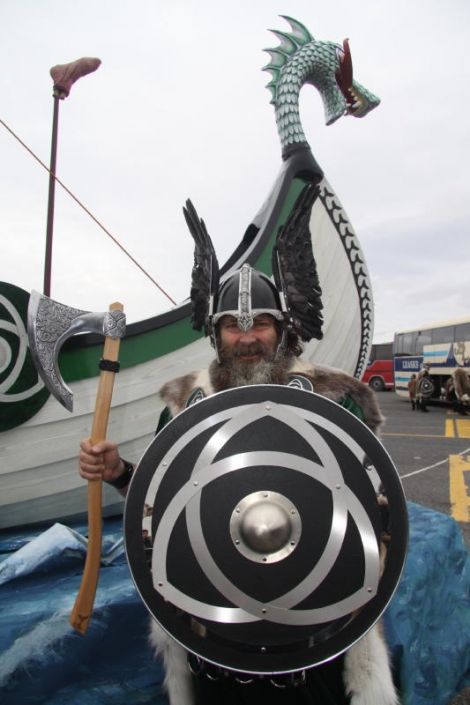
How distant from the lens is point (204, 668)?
119 centimetres

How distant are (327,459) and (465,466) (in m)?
5.89

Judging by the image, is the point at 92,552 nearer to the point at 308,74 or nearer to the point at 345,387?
the point at 345,387

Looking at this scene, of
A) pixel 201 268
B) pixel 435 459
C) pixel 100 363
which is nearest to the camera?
pixel 100 363

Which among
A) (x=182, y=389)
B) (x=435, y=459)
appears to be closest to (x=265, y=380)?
(x=182, y=389)

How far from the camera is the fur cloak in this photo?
1.20m

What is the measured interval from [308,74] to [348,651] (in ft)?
13.8

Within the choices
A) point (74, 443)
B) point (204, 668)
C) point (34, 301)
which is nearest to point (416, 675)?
point (204, 668)

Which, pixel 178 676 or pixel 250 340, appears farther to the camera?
pixel 250 340

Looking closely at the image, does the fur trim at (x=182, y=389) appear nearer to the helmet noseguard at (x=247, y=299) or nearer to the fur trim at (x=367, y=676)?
the helmet noseguard at (x=247, y=299)

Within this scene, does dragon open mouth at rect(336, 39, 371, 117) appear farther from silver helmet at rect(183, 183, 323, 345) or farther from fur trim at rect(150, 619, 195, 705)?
fur trim at rect(150, 619, 195, 705)

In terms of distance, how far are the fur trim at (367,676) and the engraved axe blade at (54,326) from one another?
1.16 metres

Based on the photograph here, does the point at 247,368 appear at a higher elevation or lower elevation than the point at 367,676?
higher

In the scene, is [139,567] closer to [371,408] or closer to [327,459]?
[327,459]

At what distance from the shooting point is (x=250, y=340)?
1432mm
